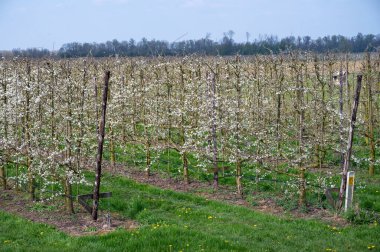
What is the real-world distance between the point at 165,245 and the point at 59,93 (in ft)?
18.9

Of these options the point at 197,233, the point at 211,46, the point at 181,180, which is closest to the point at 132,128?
the point at 181,180

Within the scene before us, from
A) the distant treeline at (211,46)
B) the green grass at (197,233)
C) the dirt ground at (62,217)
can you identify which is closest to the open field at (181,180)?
the green grass at (197,233)

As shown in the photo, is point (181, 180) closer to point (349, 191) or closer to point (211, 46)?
point (349, 191)

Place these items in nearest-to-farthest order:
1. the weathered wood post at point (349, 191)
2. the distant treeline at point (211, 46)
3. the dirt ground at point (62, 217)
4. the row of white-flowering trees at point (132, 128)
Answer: the dirt ground at point (62, 217) < the weathered wood post at point (349, 191) < the row of white-flowering trees at point (132, 128) < the distant treeline at point (211, 46)

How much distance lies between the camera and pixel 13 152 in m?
13.1

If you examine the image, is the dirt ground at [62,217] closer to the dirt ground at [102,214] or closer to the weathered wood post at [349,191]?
the dirt ground at [102,214]

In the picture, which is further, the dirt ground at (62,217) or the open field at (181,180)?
the dirt ground at (62,217)

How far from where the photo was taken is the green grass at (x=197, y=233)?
805 cm

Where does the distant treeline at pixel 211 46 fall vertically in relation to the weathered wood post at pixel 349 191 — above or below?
above

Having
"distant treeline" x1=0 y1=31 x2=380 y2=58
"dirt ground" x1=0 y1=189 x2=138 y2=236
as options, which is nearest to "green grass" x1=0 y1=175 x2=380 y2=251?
"dirt ground" x1=0 y1=189 x2=138 y2=236

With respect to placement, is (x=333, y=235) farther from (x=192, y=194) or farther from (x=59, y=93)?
(x=59, y=93)

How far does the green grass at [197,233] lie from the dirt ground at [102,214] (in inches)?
16.6

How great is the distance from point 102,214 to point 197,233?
10.3 feet

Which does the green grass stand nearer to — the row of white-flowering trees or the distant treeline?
the row of white-flowering trees
